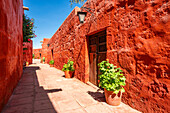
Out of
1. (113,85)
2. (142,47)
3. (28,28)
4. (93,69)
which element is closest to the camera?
(142,47)

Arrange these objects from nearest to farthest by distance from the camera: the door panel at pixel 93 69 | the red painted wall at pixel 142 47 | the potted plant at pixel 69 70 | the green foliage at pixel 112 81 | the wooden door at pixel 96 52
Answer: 1. the red painted wall at pixel 142 47
2. the green foliage at pixel 112 81
3. the wooden door at pixel 96 52
4. the door panel at pixel 93 69
5. the potted plant at pixel 69 70

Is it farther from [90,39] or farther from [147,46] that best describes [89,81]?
[147,46]

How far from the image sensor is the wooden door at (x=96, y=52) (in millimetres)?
3229

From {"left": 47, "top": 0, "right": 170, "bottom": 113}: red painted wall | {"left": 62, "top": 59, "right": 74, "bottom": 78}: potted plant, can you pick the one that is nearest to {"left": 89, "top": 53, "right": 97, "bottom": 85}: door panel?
{"left": 47, "top": 0, "right": 170, "bottom": 113}: red painted wall

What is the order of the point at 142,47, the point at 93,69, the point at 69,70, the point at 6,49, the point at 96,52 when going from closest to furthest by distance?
the point at 142,47 < the point at 6,49 < the point at 96,52 < the point at 93,69 < the point at 69,70

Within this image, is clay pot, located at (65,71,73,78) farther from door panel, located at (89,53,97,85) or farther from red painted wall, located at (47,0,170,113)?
red painted wall, located at (47,0,170,113)

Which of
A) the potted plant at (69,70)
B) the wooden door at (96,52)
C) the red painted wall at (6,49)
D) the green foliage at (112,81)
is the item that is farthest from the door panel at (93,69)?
the red painted wall at (6,49)

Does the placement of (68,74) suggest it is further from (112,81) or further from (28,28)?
(28,28)

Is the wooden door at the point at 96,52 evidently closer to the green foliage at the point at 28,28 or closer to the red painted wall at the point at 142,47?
the red painted wall at the point at 142,47

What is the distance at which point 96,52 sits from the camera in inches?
140

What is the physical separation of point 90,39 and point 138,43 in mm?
2208

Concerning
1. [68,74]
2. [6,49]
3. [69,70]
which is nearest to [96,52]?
[69,70]

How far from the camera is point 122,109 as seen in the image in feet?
6.61

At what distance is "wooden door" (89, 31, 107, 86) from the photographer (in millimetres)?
3229
